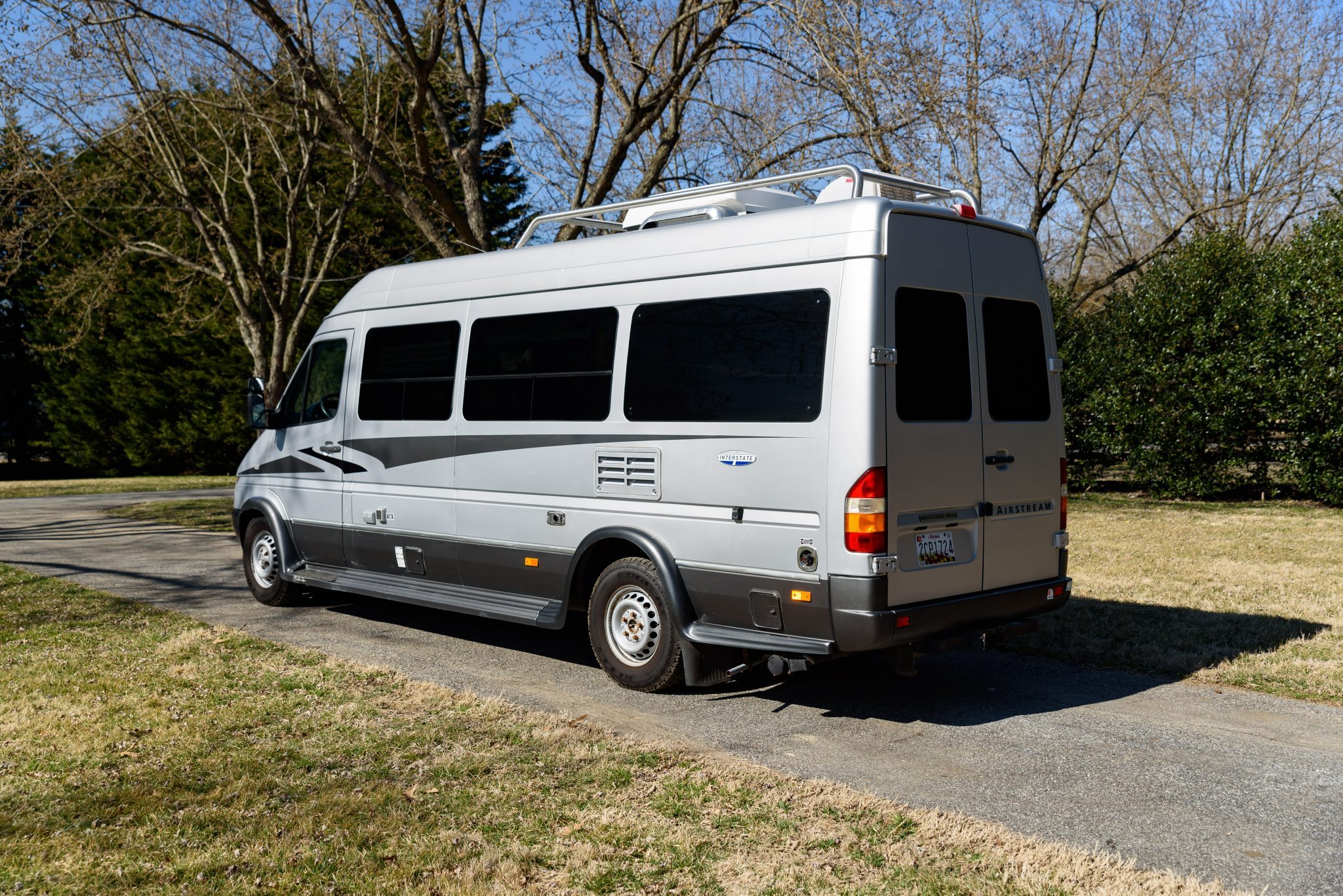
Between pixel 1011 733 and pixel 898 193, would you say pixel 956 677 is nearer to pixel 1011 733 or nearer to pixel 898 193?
pixel 1011 733

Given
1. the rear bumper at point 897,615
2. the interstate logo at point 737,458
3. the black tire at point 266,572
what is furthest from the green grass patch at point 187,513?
the rear bumper at point 897,615

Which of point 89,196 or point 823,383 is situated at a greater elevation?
point 89,196

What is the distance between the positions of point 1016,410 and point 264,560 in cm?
660

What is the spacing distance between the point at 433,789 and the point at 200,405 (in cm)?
2886

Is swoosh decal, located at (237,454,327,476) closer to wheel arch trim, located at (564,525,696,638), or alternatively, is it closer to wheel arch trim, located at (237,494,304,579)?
wheel arch trim, located at (237,494,304,579)

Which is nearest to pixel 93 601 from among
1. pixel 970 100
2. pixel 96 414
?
pixel 970 100

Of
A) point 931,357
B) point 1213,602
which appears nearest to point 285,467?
point 931,357

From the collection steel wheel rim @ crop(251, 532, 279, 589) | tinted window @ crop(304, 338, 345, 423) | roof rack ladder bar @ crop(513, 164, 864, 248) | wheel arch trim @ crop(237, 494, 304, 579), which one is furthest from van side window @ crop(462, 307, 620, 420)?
steel wheel rim @ crop(251, 532, 279, 589)

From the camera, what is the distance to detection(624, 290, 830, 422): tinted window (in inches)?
239

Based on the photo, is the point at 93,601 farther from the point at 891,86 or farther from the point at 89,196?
the point at 89,196

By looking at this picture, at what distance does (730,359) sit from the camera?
643 cm

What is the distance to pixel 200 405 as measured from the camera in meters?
31.2

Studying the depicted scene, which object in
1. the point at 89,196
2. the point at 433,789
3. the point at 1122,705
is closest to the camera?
the point at 433,789

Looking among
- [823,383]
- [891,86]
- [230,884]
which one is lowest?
[230,884]
